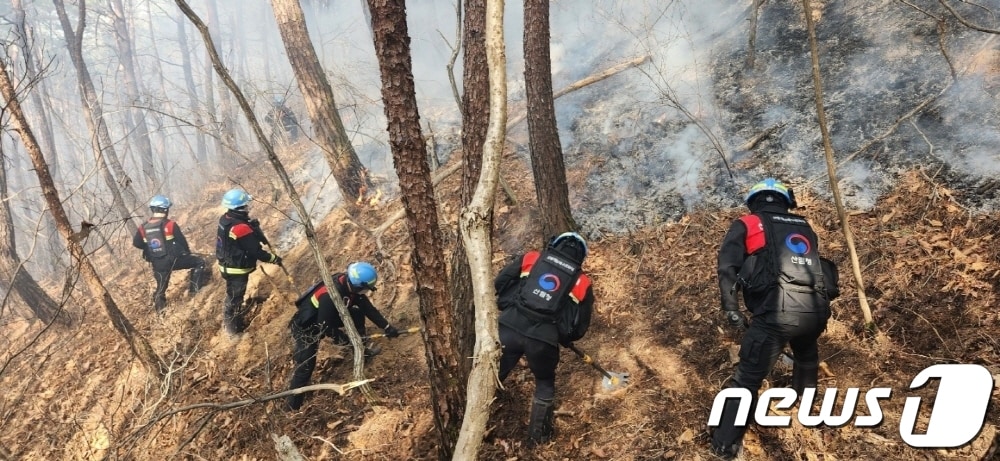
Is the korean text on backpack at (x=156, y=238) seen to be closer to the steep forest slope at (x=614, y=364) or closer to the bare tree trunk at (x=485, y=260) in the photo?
the steep forest slope at (x=614, y=364)

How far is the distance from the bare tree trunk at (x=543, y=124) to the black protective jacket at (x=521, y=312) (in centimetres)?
187

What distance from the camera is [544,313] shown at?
13.7 feet

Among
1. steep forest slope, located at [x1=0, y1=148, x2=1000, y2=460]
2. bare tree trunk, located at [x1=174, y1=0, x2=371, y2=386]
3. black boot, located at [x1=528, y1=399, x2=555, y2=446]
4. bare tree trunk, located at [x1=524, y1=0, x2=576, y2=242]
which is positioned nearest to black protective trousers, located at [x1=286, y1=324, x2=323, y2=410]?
steep forest slope, located at [x1=0, y1=148, x2=1000, y2=460]

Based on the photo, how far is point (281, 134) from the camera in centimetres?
1401

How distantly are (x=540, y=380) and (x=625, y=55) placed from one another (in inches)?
322

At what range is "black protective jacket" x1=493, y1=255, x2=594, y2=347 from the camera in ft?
13.8

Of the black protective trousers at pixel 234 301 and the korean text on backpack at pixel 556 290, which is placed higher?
the black protective trousers at pixel 234 301

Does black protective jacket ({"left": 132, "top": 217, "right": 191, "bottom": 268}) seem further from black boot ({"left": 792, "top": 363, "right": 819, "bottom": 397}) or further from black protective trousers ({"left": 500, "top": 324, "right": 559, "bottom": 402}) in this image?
black boot ({"left": 792, "top": 363, "right": 819, "bottom": 397})

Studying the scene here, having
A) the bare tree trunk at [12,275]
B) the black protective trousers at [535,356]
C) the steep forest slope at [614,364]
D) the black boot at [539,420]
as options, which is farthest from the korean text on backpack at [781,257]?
the bare tree trunk at [12,275]

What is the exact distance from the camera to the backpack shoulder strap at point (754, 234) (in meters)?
3.79

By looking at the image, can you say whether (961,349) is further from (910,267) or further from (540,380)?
(540,380)

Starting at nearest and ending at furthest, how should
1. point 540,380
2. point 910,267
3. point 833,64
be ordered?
1. point 540,380
2. point 910,267
3. point 833,64

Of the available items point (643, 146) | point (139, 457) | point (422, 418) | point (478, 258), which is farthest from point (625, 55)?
point (139, 457)

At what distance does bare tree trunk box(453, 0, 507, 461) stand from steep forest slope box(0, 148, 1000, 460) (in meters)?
1.81
